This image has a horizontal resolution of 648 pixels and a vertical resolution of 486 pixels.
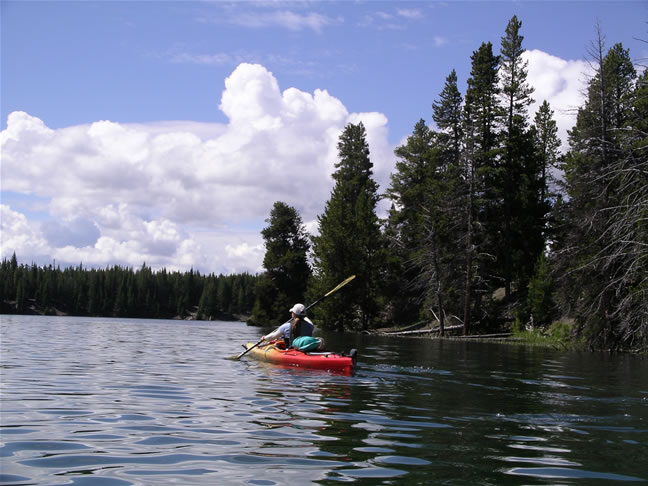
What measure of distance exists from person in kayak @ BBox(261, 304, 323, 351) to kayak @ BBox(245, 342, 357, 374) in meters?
0.19

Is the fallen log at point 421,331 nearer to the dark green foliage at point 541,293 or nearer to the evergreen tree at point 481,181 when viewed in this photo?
the evergreen tree at point 481,181

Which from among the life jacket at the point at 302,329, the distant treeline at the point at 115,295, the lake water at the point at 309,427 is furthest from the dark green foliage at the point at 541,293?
the distant treeline at the point at 115,295

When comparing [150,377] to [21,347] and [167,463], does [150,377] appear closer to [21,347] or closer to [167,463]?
[167,463]

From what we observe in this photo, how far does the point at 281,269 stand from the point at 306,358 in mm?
47493

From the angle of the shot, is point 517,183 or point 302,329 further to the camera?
point 517,183

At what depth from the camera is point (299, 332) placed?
17.8m

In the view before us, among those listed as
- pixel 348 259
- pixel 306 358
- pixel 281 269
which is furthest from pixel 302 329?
pixel 281 269

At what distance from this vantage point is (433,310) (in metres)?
46.2

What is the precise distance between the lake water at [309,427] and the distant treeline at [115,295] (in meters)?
102

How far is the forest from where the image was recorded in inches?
1123

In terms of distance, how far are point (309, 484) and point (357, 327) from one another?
155 ft

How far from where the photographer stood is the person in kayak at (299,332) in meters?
17.0

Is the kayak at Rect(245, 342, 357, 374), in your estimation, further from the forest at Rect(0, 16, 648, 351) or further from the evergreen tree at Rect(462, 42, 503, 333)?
the evergreen tree at Rect(462, 42, 503, 333)

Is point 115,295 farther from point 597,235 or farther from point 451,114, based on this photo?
point 597,235
